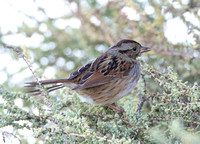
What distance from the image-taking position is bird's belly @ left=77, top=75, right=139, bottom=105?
2.83m

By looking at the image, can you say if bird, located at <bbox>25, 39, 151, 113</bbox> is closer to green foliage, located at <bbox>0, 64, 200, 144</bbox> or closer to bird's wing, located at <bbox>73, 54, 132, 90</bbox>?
bird's wing, located at <bbox>73, 54, 132, 90</bbox>

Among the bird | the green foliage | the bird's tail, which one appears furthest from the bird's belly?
the green foliage

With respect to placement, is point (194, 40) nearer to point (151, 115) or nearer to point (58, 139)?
point (151, 115)

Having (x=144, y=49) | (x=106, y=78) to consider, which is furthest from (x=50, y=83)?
(x=144, y=49)

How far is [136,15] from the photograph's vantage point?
9.55 ft

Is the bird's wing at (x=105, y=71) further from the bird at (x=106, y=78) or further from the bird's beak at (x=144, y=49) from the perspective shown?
the bird's beak at (x=144, y=49)

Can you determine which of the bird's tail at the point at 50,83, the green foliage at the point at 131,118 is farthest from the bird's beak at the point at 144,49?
the green foliage at the point at 131,118

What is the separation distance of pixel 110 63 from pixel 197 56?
2.96ft

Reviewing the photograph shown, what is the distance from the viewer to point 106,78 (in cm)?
297

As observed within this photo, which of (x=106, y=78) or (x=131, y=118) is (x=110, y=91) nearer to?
(x=106, y=78)

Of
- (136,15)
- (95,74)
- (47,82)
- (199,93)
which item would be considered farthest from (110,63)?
A: (199,93)

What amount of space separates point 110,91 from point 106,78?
13cm

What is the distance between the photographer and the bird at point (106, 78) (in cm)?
282

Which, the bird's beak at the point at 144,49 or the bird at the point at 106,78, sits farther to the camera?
the bird's beak at the point at 144,49
